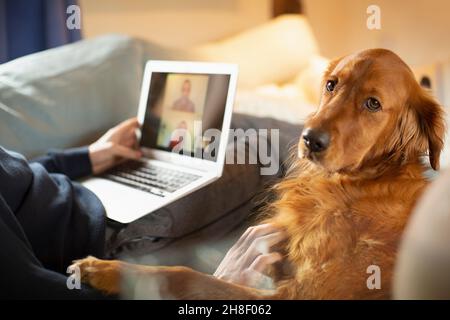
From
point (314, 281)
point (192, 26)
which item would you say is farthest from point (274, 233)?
point (192, 26)

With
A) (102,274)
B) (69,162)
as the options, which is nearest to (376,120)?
(102,274)

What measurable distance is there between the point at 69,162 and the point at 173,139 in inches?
9.1

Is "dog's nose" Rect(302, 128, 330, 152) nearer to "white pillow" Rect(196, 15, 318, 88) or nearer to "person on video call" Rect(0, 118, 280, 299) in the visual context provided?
"person on video call" Rect(0, 118, 280, 299)

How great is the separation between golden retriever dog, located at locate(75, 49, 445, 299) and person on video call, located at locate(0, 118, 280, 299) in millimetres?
39

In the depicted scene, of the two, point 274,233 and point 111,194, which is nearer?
point 274,233

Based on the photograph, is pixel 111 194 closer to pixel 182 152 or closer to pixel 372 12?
pixel 182 152

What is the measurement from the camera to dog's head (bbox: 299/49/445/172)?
0.54 meters

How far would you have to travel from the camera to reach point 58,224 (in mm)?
763

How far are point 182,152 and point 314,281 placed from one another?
0.42 m

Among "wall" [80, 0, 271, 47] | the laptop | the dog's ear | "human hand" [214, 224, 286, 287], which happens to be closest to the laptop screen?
the laptop

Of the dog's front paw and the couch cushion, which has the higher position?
the couch cushion

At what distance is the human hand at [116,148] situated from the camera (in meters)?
0.98

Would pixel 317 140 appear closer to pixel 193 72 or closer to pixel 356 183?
pixel 356 183

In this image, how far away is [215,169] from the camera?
0.78 metres
